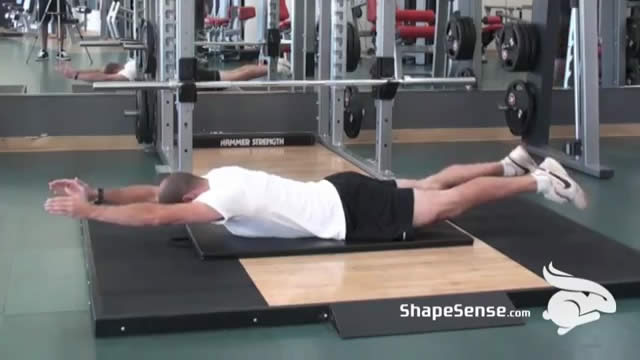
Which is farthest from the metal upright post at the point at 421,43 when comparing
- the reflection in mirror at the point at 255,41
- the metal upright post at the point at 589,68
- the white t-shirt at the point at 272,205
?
the white t-shirt at the point at 272,205

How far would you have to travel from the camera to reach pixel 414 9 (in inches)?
302

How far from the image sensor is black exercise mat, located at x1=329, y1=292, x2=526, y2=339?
9.80 feet

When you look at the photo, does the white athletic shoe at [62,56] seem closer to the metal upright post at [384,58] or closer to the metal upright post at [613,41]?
the metal upright post at [384,58]

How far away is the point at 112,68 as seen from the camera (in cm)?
597

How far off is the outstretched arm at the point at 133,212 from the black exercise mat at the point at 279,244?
0.25 metres

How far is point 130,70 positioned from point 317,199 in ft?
8.71

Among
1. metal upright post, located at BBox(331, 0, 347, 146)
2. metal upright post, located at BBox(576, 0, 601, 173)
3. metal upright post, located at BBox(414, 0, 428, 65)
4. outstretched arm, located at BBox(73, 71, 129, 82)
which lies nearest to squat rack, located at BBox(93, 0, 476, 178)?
metal upright post, located at BBox(331, 0, 347, 146)

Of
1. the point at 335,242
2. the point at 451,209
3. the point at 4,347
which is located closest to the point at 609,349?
the point at 451,209

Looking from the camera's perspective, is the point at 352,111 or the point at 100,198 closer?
the point at 100,198

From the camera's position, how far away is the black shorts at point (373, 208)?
3.68 metres

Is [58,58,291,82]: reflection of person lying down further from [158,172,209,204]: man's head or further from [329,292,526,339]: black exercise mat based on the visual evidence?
[329,292,526,339]: black exercise mat

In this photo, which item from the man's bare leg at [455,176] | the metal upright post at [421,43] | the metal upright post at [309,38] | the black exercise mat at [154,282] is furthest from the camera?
the metal upright post at [421,43]

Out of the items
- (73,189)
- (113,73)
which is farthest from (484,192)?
(113,73)

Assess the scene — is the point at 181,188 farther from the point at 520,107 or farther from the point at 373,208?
the point at 520,107
